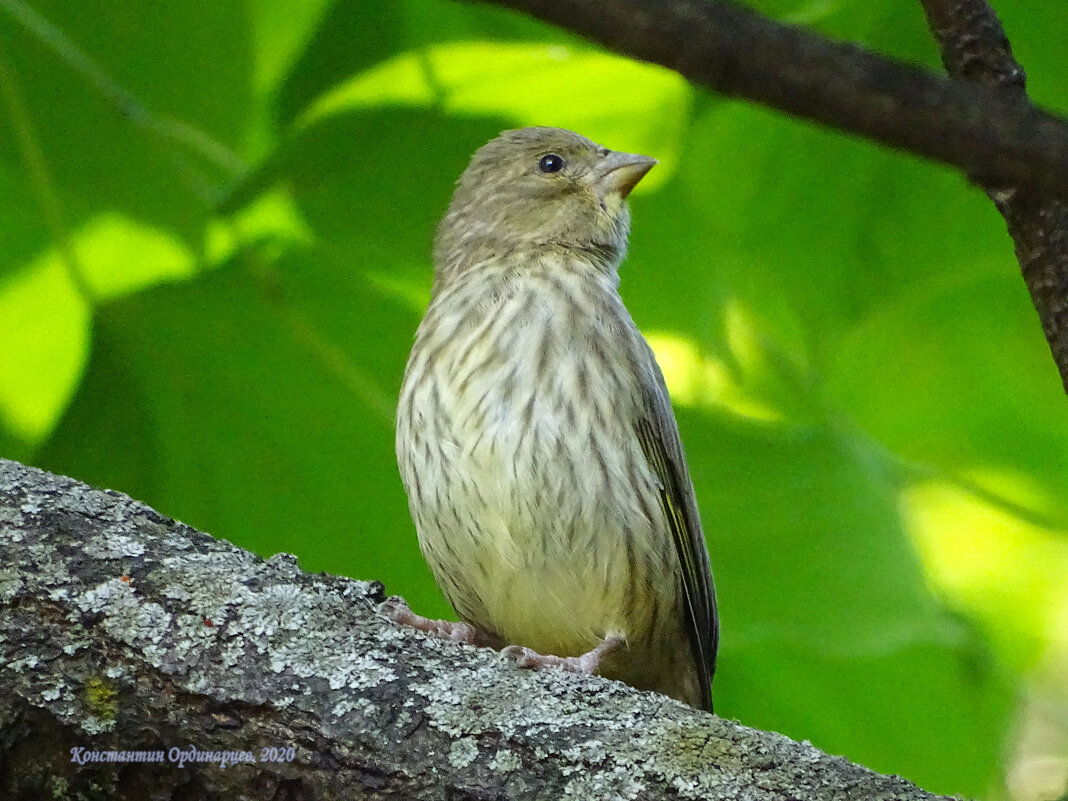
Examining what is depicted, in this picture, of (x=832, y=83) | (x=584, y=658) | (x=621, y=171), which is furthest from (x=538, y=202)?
(x=832, y=83)

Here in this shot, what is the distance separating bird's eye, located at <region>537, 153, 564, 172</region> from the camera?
3.75 meters

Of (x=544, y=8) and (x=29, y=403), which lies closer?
(x=544, y=8)

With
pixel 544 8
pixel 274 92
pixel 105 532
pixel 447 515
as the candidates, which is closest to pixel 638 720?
pixel 105 532

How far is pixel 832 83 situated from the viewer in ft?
2.52

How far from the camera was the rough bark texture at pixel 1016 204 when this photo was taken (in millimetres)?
1801

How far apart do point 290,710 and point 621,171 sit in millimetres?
1911

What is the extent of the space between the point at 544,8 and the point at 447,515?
2304 mm

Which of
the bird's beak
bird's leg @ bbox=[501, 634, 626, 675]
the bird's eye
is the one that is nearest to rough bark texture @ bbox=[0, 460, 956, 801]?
bird's leg @ bbox=[501, 634, 626, 675]

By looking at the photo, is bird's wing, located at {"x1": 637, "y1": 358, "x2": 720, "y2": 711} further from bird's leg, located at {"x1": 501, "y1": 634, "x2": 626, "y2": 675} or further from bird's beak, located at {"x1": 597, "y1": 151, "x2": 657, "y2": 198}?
bird's beak, located at {"x1": 597, "y1": 151, "x2": 657, "y2": 198}

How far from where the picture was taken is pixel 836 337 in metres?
2.94

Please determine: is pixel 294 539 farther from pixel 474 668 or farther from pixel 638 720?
pixel 638 720

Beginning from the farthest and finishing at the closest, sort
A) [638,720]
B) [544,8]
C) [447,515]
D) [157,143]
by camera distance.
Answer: [447,515]
[157,143]
[638,720]
[544,8]

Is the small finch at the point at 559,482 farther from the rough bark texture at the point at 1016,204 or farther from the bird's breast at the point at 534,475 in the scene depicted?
the rough bark texture at the point at 1016,204

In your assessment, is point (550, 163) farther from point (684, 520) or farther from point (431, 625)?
point (431, 625)
